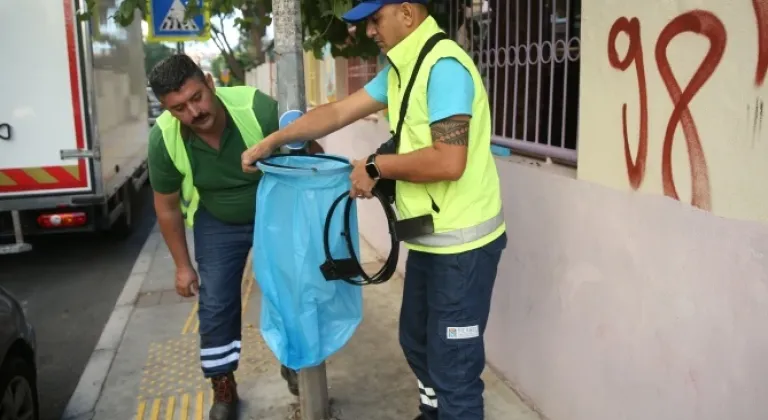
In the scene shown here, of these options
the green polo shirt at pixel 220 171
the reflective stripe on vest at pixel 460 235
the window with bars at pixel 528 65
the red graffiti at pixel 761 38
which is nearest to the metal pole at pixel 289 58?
the green polo shirt at pixel 220 171

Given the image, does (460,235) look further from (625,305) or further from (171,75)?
(171,75)

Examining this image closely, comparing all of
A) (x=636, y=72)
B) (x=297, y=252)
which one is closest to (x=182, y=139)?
(x=297, y=252)

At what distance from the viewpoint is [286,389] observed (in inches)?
143

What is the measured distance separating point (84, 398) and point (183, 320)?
1162 mm

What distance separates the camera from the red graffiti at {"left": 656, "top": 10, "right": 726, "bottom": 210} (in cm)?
200

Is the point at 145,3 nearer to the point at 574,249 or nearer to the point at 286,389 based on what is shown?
the point at 286,389

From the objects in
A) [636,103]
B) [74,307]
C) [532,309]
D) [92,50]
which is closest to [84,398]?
[74,307]

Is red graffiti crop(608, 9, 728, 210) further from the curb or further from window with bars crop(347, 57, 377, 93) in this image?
window with bars crop(347, 57, 377, 93)

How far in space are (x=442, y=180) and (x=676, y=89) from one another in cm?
78

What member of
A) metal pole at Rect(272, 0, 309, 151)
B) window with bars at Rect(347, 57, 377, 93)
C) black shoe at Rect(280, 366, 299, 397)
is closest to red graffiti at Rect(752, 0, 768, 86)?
metal pole at Rect(272, 0, 309, 151)

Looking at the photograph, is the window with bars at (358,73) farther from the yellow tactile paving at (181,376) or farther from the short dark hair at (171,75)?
the short dark hair at (171,75)

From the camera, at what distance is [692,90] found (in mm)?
2094

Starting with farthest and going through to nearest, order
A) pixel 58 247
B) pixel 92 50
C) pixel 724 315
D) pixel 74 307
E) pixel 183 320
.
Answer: pixel 58 247, pixel 92 50, pixel 74 307, pixel 183 320, pixel 724 315

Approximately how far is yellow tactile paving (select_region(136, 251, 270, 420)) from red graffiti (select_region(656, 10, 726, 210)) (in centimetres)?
244
